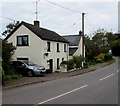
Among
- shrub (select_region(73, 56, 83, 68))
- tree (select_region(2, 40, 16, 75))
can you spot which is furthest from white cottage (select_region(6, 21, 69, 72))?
tree (select_region(2, 40, 16, 75))

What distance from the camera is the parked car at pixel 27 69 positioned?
1886 cm

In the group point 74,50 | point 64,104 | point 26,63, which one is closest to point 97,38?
point 74,50

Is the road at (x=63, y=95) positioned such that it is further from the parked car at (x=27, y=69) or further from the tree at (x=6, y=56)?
the parked car at (x=27, y=69)

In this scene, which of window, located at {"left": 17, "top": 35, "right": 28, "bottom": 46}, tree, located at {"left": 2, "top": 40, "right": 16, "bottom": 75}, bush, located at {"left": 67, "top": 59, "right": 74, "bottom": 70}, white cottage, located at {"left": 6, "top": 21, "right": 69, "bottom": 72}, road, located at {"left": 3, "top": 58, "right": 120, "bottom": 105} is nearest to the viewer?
road, located at {"left": 3, "top": 58, "right": 120, "bottom": 105}

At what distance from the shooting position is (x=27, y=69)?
19.1m

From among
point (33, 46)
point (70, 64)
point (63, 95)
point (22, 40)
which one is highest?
point (22, 40)

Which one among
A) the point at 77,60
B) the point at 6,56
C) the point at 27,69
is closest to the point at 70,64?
the point at 77,60

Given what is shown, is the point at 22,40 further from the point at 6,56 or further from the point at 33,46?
the point at 6,56

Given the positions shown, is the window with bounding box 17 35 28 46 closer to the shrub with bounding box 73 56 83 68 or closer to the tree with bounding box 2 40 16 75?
the tree with bounding box 2 40 16 75

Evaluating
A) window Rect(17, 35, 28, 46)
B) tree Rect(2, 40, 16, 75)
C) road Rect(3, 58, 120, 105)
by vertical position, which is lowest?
road Rect(3, 58, 120, 105)

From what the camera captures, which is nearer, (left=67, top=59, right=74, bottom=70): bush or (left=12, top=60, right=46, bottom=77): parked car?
(left=12, top=60, right=46, bottom=77): parked car

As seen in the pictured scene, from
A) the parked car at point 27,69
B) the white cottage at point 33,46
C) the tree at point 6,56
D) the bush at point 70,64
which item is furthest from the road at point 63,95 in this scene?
the bush at point 70,64

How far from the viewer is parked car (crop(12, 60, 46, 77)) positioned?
61.9 ft

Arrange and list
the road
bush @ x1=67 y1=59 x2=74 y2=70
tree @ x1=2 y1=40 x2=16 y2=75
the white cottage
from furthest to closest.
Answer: bush @ x1=67 y1=59 x2=74 y2=70, the white cottage, tree @ x1=2 y1=40 x2=16 y2=75, the road
